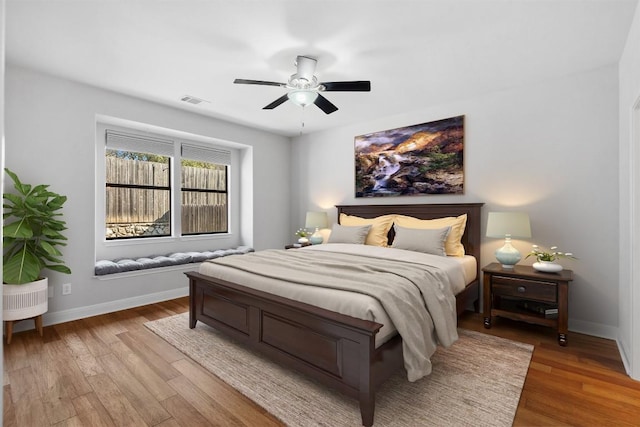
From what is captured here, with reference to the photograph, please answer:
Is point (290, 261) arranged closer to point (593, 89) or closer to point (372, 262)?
point (372, 262)

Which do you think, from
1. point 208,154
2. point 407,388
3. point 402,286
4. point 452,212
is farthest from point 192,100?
point 407,388

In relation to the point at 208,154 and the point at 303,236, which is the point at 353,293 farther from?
the point at 208,154

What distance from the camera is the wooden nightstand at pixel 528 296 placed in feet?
9.41

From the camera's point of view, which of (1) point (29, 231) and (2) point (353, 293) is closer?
(2) point (353, 293)

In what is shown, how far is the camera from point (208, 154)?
5289mm

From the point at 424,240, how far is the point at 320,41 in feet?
7.70

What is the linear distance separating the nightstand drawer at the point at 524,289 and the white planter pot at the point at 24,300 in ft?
14.7

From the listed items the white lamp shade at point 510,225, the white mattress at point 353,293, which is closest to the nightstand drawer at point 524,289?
the white mattress at point 353,293

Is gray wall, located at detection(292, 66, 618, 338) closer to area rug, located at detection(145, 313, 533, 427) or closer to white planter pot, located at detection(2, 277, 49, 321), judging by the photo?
area rug, located at detection(145, 313, 533, 427)

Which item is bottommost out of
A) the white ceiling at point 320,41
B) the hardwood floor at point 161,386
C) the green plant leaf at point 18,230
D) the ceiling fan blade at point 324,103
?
the hardwood floor at point 161,386

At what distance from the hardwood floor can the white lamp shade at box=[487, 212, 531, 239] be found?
1.00 meters

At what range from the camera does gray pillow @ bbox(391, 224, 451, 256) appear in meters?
3.59

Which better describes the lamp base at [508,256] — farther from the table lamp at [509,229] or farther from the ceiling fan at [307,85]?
the ceiling fan at [307,85]

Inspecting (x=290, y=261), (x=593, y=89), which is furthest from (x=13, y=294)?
(x=593, y=89)
